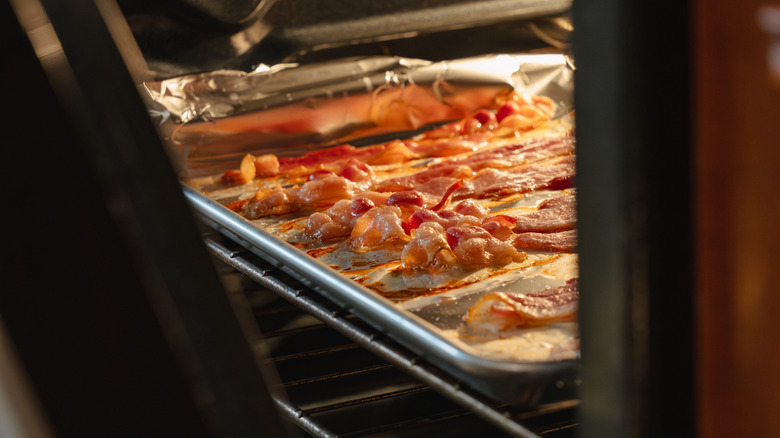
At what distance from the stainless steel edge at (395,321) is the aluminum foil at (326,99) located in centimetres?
84

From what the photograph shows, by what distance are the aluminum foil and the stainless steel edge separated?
2.75 ft

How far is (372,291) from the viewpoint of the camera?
1.29 meters

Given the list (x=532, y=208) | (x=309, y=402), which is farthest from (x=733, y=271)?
(x=309, y=402)

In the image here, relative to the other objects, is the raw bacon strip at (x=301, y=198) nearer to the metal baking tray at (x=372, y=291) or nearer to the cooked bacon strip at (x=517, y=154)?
the metal baking tray at (x=372, y=291)

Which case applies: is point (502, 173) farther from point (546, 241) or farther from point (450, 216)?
point (546, 241)

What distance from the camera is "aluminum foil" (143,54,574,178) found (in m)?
2.41

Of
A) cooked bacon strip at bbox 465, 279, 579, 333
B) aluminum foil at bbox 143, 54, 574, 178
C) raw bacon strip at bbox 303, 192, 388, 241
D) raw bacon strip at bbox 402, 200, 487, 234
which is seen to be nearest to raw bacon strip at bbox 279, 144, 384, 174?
aluminum foil at bbox 143, 54, 574, 178

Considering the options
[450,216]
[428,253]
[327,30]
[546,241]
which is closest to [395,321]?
[428,253]

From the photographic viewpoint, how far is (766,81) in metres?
0.45

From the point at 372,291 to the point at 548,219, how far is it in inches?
21.7

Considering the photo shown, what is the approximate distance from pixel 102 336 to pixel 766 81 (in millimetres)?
450

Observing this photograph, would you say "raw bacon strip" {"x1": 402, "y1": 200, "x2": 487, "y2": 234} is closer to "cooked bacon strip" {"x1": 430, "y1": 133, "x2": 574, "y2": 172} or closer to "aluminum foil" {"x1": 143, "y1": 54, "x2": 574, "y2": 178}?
"cooked bacon strip" {"x1": 430, "y1": 133, "x2": 574, "y2": 172}

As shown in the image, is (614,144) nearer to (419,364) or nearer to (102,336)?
(102,336)

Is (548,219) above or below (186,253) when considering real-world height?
below
